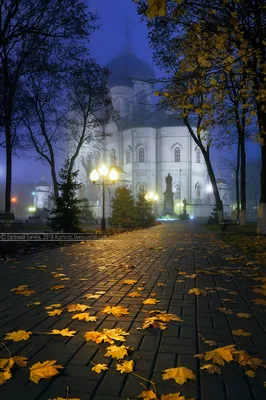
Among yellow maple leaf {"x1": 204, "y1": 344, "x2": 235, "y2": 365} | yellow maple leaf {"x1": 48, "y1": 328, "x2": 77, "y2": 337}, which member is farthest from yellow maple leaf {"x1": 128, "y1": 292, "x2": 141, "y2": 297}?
yellow maple leaf {"x1": 204, "y1": 344, "x2": 235, "y2": 365}

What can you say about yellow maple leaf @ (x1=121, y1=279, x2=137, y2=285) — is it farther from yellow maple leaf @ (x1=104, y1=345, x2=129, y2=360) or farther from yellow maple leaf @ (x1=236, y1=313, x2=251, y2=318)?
yellow maple leaf @ (x1=104, y1=345, x2=129, y2=360)

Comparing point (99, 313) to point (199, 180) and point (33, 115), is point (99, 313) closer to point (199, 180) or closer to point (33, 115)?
point (33, 115)

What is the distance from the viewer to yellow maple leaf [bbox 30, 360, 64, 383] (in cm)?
229

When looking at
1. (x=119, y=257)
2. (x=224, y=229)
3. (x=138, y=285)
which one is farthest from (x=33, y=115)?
(x=138, y=285)

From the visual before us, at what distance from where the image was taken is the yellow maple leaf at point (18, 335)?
2969mm

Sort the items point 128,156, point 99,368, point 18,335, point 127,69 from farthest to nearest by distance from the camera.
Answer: point 127,69
point 128,156
point 18,335
point 99,368

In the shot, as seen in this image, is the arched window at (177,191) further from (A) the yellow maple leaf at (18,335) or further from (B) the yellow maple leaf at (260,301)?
(A) the yellow maple leaf at (18,335)

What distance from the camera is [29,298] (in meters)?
4.37

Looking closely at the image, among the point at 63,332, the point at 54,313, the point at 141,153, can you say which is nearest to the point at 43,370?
the point at 63,332

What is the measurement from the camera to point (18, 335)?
302 centimetres

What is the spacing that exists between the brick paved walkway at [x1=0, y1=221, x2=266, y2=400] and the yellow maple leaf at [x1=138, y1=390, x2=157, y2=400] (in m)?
0.04

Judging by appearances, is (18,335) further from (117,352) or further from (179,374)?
(179,374)

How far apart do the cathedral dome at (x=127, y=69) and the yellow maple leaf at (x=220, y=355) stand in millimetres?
71955

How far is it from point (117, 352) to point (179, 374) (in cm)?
58
